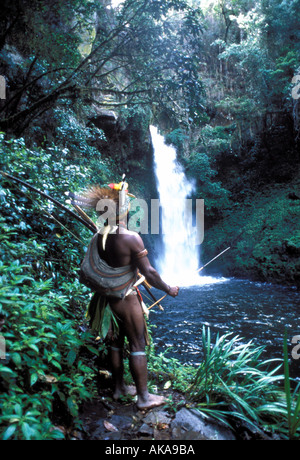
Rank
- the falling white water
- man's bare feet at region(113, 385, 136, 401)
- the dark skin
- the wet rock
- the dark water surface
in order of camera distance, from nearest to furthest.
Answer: the wet rock, the dark skin, man's bare feet at region(113, 385, 136, 401), the dark water surface, the falling white water

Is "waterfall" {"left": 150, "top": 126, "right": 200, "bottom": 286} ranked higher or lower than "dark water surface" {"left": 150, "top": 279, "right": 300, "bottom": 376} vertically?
higher

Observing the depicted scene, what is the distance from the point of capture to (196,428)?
207 centimetres

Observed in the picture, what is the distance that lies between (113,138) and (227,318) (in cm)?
1014

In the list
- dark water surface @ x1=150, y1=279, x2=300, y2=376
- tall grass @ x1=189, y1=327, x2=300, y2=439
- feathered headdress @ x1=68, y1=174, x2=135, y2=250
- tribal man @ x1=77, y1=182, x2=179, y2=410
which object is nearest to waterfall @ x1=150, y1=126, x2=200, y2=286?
dark water surface @ x1=150, y1=279, x2=300, y2=376

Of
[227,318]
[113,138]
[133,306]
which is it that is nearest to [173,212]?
[113,138]

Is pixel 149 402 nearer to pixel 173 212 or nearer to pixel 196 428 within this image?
pixel 196 428

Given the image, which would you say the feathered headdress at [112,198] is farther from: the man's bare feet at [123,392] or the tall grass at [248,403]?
the tall grass at [248,403]

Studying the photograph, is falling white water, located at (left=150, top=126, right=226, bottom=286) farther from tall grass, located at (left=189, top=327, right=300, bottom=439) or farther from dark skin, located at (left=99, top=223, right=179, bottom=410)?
dark skin, located at (left=99, top=223, right=179, bottom=410)

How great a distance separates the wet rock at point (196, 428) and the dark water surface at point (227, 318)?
2.20 m

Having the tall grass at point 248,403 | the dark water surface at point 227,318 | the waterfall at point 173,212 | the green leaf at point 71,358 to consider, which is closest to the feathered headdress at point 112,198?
the green leaf at point 71,358

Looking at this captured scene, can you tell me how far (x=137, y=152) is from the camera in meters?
14.6

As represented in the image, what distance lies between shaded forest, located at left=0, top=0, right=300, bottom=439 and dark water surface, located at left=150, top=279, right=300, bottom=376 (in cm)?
234

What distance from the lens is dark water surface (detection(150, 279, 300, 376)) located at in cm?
495

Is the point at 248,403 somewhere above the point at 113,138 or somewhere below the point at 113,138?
Result: below
